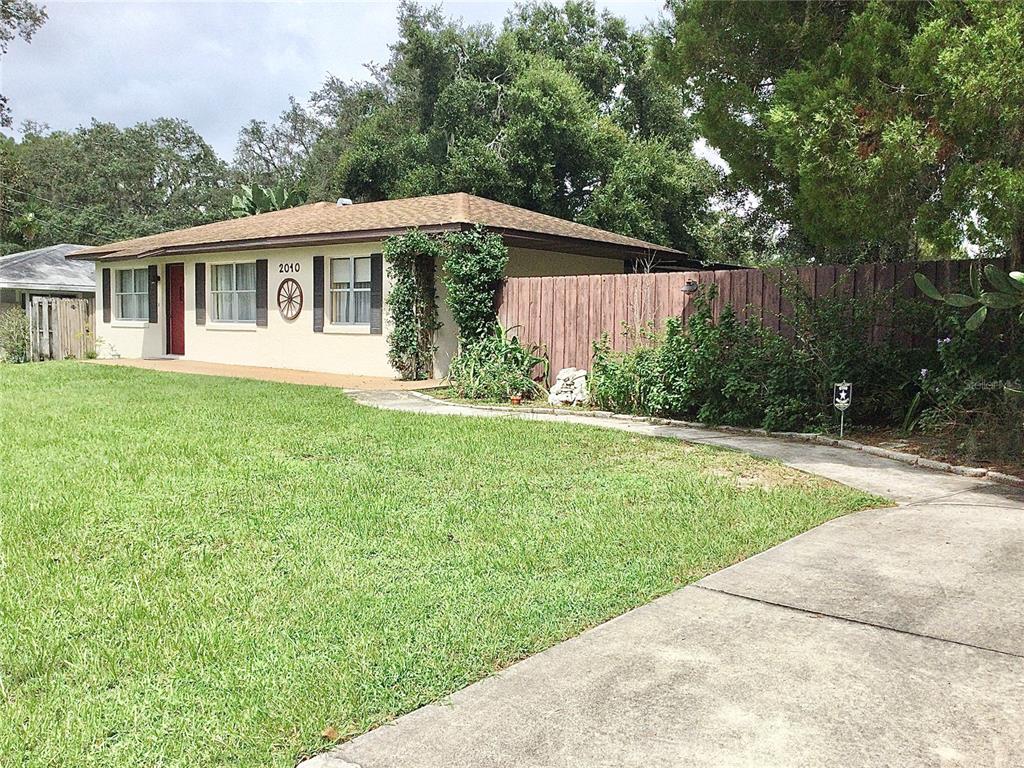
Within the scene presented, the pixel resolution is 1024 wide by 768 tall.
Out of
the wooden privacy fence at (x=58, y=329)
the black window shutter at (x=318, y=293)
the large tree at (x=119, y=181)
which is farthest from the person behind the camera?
the large tree at (x=119, y=181)

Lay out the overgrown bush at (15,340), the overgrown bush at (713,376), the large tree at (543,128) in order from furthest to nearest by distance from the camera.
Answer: the large tree at (543,128) < the overgrown bush at (15,340) < the overgrown bush at (713,376)

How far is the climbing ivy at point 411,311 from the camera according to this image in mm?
14969

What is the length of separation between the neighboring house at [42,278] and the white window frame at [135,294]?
4.10 meters

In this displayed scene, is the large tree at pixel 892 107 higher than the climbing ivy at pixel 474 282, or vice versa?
the large tree at pixel 892 107

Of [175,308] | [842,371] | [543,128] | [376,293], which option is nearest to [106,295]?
[175,308]

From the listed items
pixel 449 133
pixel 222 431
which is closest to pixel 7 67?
pixel 222 431

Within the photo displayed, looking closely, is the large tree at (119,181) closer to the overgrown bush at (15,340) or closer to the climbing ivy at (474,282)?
the overgrown bush at (15,340)

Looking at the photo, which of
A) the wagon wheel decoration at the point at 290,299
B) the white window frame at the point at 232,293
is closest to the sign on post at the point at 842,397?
the wagon wheel decoration at the point at 290,299

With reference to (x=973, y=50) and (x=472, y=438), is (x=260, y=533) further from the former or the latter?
(x=973, y=50)

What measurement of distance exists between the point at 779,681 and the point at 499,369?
9683 millimetres

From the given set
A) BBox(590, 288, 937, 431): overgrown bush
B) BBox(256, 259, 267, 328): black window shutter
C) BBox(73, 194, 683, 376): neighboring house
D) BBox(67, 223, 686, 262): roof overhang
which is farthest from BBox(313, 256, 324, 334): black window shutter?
BBox(590, 288, 937, 431): overgrown bush

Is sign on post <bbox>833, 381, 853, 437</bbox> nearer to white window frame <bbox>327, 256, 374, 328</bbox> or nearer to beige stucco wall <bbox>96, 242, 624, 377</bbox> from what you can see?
beige stucco wall <bbox>96, 242, 624, 377</bbox>

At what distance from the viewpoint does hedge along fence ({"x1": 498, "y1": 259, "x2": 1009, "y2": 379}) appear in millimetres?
9125

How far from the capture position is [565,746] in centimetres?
262
